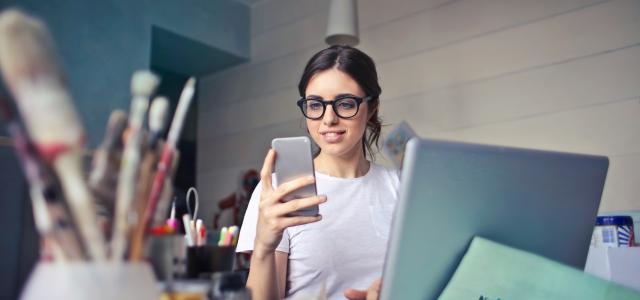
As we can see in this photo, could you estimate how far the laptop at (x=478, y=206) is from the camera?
60 cm

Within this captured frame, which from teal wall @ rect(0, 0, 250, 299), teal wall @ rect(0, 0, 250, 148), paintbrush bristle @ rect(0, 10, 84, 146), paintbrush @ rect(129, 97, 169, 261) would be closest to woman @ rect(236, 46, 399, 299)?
paintbrush @ rect(129, 97, 169, 261)

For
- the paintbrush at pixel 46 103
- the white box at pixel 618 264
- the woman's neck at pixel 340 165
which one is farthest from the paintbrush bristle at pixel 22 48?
the white box at pixel 618 264

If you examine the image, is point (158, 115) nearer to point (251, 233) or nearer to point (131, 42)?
point (251, 233)

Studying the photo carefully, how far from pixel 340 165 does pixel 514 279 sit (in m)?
0.82

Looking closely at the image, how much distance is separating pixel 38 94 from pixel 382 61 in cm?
247

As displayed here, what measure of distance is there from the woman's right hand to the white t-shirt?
274mm

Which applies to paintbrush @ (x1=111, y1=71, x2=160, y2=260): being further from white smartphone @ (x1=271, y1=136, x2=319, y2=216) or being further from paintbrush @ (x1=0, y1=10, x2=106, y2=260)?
white smartphone @ (x1=271, y1=136, x2=319, y2=216)

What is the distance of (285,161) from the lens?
0.97 meters

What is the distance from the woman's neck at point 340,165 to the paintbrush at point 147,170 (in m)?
0.93

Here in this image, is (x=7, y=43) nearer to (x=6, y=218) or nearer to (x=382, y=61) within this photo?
(x=6, y=218)

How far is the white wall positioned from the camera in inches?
80.5

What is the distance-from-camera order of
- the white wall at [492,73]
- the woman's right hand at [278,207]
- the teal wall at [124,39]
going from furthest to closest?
the teal wall at [124,39]
the white wall at [492,73]
the woman's right hand at [278,207]

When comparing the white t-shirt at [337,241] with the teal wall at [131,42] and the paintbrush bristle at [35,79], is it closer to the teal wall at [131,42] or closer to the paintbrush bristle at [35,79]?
the paintbrush bristle at [35,79]

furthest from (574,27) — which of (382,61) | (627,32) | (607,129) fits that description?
(382,61)
